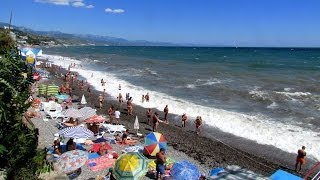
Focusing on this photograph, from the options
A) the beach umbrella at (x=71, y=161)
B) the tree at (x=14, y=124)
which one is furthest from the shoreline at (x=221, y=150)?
the tree at (x=14, y=124)

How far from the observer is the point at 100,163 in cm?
1644

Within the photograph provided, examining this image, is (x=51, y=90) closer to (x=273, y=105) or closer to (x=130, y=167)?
(x=273, y=105)

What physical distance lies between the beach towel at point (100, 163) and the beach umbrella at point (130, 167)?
10.6 feet

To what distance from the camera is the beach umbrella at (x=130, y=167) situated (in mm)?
12688

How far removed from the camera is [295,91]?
4412 centimetres

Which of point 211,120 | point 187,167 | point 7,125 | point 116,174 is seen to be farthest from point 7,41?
point 211,120

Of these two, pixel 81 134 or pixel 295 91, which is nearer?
pixel 81 134

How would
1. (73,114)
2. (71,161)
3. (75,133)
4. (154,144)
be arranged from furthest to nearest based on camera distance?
1. (73,114)
2. (75,133)
3. (154,144)
4. (71,161)

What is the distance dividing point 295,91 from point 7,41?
39591 millimetres

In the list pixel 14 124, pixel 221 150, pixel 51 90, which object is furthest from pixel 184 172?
pixel 51 90

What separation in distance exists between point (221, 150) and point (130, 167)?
8.72m

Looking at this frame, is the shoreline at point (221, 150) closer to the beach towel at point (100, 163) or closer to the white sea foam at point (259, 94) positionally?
the beach towel at point (100, 163)

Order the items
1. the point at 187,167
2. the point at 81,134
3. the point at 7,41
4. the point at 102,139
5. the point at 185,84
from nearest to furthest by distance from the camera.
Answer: the point at 7,41, the point at 187,167, the point at 81,134, the point at 102,139, the point at 185,84

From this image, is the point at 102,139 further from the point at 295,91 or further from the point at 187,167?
the point at 295,91
